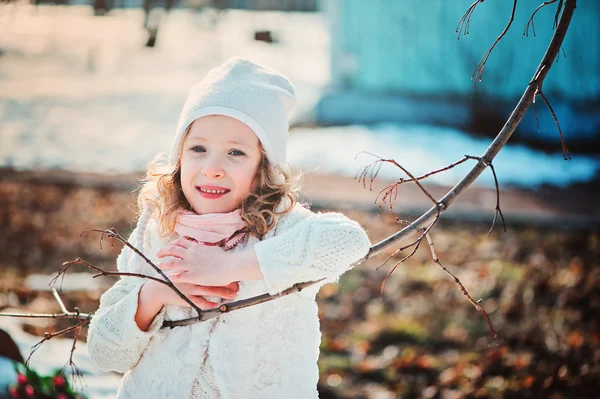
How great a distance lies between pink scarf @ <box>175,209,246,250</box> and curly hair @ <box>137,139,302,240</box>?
3 centimetres

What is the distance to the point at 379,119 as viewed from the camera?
36.4 ft

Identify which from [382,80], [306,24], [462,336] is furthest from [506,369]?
[306,24]

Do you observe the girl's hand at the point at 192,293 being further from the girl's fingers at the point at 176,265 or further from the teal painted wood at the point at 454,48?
the teal painted wood at the point at 454,48

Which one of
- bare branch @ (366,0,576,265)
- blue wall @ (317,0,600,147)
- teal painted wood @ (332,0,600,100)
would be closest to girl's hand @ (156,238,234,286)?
bare branch @ (366,0,576,265)

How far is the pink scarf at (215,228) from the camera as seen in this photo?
2201mm

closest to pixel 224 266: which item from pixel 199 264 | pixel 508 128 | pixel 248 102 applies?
pixel 199 264

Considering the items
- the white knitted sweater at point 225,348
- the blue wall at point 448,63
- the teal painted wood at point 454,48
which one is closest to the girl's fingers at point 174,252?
the white knitted sweater at point 225,348

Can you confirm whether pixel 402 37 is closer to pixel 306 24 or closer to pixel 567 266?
pixel 567 266

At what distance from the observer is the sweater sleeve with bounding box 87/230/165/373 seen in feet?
7.01

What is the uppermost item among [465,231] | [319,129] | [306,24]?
[465,231]

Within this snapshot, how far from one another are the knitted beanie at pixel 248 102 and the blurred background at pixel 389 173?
1.72ft

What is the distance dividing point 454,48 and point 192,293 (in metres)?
9.84

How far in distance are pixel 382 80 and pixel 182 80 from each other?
5.07 meters

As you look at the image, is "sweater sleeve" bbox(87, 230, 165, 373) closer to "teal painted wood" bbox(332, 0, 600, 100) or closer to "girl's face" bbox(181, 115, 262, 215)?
"girl's face" bbox(181, 115, 262, 215)
